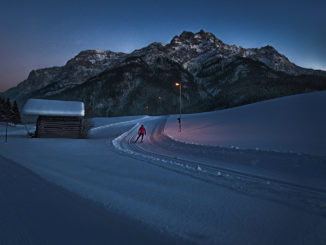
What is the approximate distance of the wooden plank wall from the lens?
830 inches

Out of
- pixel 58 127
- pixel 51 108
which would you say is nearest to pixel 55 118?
pixel 58 127

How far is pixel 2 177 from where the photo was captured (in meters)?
4.43

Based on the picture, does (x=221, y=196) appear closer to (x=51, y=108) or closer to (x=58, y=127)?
(x=58, y=127)

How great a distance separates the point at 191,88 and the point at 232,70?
51320 mm

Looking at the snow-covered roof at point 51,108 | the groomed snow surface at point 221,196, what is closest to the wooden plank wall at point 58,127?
the snow-covered roof at point 51,108

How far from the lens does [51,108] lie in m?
21.6

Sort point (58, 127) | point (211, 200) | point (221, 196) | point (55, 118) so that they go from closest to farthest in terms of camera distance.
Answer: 1. point (211, 200)
2. point (221, 196)
3. point (58, 127)
4. point (55, 118)

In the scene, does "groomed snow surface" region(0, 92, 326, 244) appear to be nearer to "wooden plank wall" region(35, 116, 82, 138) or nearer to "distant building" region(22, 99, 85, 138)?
"wooden plank wall" region(35, 116, 82, 138)

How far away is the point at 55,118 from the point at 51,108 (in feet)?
4.43

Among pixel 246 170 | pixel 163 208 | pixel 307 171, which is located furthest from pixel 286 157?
pixel 163 208

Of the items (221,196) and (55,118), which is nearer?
(221,196)

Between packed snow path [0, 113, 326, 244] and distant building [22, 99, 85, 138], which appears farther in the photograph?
distant building [22, 99, 85, 138]

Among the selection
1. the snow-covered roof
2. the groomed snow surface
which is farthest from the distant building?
the groomed snow surface

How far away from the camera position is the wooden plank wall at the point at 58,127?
21094 millimetres
